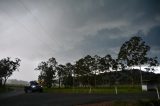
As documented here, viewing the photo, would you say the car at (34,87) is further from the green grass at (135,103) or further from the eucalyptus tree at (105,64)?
the eucalyptus tree at (105,64)

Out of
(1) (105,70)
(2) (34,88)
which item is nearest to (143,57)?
(1) (105,70)

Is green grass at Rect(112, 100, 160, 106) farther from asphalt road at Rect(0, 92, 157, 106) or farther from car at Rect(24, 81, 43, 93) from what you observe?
car at Rect(24, 81, 43, 93)

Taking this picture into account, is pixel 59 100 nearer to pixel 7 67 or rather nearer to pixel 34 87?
pixel 34 87

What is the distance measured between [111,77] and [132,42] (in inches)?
1871

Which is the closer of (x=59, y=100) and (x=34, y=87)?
(x=59, y=100)

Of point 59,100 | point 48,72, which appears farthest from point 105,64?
point 59,100

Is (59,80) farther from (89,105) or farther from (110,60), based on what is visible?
(89,105)

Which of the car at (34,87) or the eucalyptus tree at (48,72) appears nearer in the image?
the car at (34,87)

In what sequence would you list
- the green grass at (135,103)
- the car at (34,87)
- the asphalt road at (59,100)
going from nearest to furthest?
the green grass at (135,103) → the asphalt road at (59,100) → the car at (34,87)

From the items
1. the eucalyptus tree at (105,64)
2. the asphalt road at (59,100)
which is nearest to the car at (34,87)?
the asphalt road at (59,100)

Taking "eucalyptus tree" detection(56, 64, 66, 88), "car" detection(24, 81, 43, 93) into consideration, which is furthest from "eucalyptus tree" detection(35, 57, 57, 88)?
"car" detection(24, 81, 43, 93)

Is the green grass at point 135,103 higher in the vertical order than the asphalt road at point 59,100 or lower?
higher

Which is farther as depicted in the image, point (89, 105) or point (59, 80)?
point (59, 80)

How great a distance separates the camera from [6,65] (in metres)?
114
